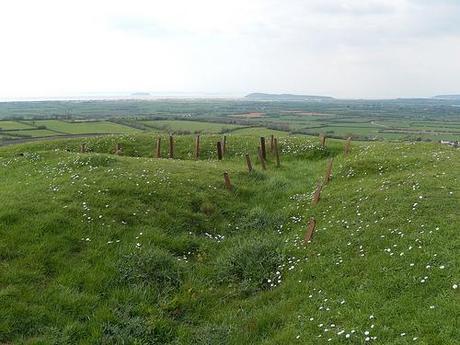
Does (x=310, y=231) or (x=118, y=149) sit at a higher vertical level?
(x=118, y=149)

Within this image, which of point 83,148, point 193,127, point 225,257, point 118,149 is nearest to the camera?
point 225,257

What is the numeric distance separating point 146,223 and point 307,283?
23.9 ft

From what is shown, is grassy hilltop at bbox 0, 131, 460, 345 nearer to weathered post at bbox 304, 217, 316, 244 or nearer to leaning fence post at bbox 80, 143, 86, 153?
weathered post at bbox 304, 217, 316, 244

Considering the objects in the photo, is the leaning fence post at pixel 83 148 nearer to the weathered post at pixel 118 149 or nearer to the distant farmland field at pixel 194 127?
the weathered post at pixel 118 149

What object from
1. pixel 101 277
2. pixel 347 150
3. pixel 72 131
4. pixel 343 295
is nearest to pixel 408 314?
pixel 343 295

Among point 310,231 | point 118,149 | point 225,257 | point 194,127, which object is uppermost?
point 118,149

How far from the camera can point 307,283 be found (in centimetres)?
1302

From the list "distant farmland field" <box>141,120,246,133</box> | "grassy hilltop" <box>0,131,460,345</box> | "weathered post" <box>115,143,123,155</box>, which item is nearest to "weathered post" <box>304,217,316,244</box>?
"grassy hilltop" <box>0,131,460,345</box>

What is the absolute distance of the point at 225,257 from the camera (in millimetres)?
15688

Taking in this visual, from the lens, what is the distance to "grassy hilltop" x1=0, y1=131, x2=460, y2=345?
11.0 meters

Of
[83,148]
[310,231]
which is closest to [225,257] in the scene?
[310,231]

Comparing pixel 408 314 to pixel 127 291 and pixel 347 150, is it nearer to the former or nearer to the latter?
pixel 127 291

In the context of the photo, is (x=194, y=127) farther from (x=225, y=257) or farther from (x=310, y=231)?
(x=310, y=231)

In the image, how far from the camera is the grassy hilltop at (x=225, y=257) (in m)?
11.0
